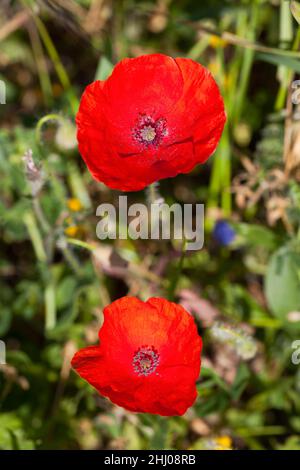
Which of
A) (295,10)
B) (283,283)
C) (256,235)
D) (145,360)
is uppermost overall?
(295,10)

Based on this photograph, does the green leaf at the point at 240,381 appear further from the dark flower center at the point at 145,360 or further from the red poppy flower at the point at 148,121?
the red poppy flower at the point at 148,121

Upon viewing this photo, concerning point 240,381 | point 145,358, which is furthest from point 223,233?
point 145,358

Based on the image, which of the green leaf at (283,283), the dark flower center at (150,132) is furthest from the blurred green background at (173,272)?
the dark flower center at (150,132)

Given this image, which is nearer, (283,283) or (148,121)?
(148,121)

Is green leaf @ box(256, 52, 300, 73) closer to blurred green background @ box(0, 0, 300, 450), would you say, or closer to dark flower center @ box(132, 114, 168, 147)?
blurred green background @ box(0, 0, 300, 450)

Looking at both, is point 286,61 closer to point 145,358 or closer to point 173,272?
point 173,272

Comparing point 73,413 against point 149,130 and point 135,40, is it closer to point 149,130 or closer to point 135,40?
point 149,130

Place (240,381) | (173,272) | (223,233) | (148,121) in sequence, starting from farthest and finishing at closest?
1. (223,233)
2. (173,272)
3. (240,381)
4. (148,121)
